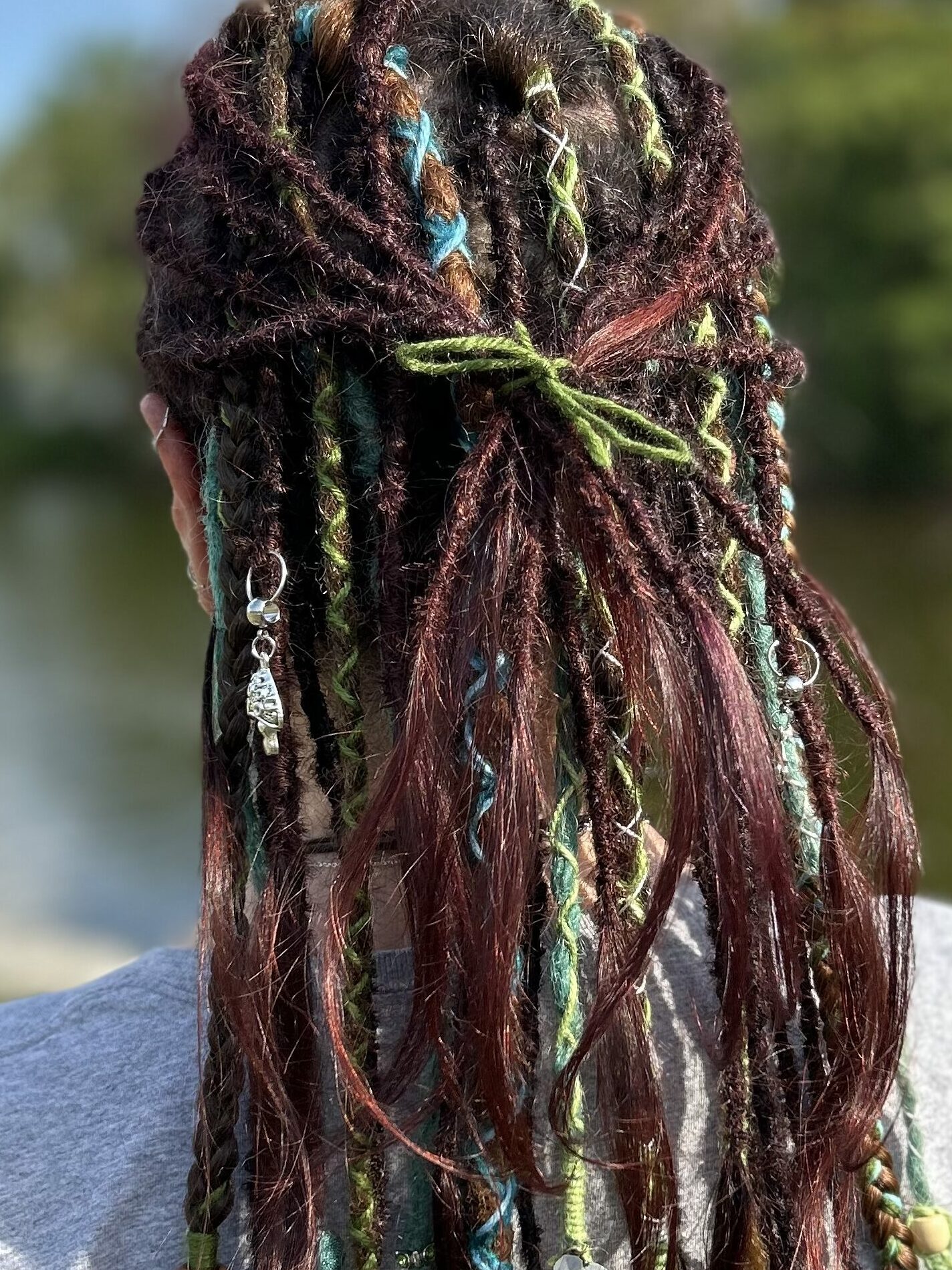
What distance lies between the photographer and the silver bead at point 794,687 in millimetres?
1006

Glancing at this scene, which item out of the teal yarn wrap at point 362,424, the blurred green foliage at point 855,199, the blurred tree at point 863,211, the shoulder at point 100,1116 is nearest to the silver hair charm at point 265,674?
the teal yarn wrap at point 362,424

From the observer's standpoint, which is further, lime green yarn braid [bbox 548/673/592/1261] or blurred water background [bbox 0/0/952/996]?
blurred water background [bbox 0/0/952/996]

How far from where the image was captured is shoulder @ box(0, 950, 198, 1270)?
3.12 ft

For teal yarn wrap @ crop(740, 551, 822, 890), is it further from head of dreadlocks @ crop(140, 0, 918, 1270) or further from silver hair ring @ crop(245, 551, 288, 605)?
silver hair ring @ crop(245, 551, 288, 605)

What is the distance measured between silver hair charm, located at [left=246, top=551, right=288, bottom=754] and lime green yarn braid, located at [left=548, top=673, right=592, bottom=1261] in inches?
10.0

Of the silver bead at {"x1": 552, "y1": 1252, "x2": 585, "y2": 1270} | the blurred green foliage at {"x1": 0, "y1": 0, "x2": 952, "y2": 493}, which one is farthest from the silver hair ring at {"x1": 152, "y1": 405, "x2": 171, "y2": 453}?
the blurred green foliage at {"x1": 0, "y1": 0, "x2": 952, "y2": 493}

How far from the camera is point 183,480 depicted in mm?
1120

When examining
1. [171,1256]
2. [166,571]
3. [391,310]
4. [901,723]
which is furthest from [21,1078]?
Result: [166,571]

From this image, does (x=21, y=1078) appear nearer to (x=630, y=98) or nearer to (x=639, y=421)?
(x=639, y=421)

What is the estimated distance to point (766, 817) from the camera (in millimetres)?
912

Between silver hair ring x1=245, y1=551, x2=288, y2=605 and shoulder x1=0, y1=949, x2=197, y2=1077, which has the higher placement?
silver hair ring x1=245, y1=551, x2=288, y2=605

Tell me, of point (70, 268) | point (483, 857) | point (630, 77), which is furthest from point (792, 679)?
point (70, 268)

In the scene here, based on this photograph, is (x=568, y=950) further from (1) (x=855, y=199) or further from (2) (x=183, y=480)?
(1) (x=855, y=199)

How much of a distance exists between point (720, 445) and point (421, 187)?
35 centimetres
